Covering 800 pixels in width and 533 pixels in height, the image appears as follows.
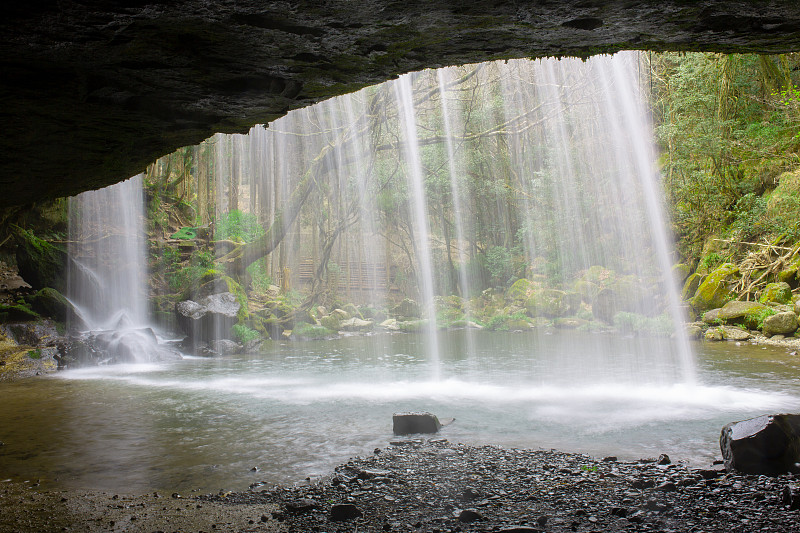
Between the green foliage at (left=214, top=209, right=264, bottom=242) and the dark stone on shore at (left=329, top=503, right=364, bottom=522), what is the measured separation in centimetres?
1793

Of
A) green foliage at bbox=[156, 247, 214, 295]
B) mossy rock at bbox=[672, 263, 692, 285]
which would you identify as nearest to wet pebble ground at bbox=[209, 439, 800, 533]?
green foliage at bbox=[156, 247, 214, 295]

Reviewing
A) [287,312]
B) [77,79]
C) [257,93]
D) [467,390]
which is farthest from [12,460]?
[287,312]

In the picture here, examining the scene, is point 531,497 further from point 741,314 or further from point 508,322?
point 508,322

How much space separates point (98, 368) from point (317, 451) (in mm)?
9225

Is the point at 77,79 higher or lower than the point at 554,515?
higher

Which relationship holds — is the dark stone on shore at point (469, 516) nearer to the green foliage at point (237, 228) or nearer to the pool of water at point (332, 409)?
the pool of water at point (332, 409)

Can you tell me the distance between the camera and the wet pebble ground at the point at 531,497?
10.4 ft

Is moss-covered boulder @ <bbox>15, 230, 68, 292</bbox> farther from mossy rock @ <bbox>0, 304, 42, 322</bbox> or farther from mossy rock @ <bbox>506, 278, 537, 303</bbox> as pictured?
mossy rock @ <bbox>506, 278, 537, 303</bbox>

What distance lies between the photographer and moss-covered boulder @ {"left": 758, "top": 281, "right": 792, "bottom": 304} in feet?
45.1

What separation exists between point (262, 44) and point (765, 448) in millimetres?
4348

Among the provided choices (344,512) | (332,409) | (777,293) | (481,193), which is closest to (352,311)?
(481,193)

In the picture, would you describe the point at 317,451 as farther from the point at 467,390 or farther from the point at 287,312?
the point at 287,312

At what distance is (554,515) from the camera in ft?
10.8

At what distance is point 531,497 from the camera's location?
3.66 metres
